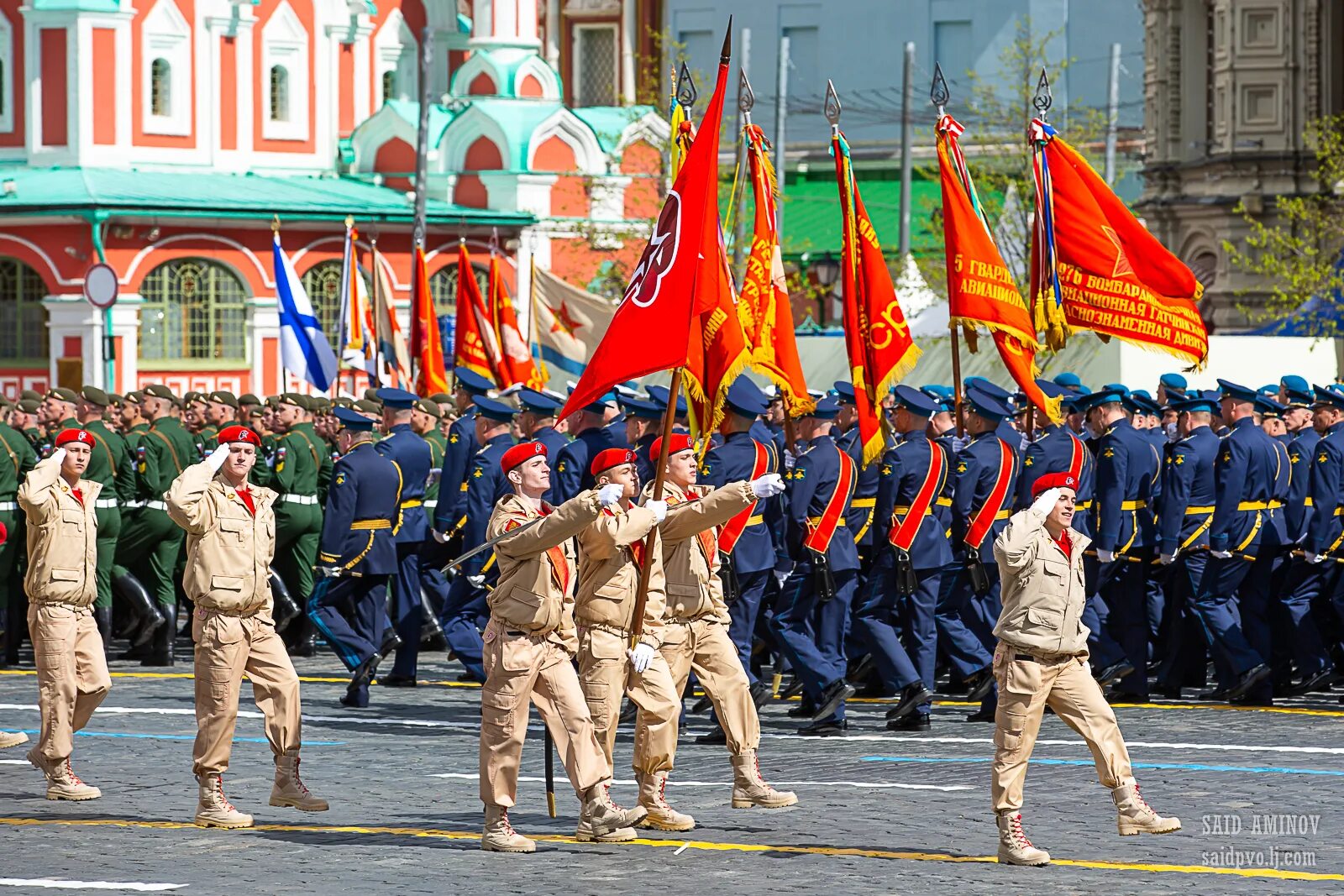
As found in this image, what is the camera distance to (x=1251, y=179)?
41188 millimetres

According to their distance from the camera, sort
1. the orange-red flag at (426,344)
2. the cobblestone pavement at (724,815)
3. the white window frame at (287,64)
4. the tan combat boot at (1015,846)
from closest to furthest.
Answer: the cobblestone pavement at (724,815), the tan combat boot at (1015,846), the orange-red flag at (426,344), the white window frame at (287,64)

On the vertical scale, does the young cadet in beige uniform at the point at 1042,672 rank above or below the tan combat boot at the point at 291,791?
above

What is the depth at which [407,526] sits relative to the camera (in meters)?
15.5

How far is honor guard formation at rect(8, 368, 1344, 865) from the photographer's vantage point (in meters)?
10.1

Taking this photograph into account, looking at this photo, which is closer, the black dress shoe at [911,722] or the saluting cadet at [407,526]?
the black dress shoe at [911,722]

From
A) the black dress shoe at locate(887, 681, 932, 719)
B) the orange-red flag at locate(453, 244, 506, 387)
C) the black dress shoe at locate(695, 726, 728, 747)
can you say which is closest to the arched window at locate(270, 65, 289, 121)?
the orange-red flag at locate(453, 244, 506, 387)

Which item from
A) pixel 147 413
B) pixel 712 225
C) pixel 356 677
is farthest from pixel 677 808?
pixel 147 413

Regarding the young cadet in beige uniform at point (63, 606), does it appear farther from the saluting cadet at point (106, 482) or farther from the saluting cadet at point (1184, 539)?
the saluting cadet at point (1184, 539)

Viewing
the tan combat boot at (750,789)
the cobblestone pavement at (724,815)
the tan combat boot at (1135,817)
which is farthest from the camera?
the tan combat boot at (750,789)

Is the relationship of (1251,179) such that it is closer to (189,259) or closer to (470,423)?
(189,259)

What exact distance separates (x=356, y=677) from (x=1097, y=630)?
442 cm

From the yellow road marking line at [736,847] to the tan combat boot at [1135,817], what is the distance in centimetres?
24

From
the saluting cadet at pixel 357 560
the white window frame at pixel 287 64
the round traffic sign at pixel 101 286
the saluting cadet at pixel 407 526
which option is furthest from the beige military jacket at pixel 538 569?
the white window frame at pixel 287 64

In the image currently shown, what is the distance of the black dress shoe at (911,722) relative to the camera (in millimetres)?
13648
